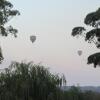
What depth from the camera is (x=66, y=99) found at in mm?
33000

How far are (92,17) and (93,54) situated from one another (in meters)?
2.95

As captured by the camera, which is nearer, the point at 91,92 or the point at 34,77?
the point at 34,77

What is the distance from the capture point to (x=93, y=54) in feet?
121

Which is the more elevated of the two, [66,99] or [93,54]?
[93,54]

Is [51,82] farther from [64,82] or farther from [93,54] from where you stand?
[93,54]

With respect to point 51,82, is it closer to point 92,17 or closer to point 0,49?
point 0,49

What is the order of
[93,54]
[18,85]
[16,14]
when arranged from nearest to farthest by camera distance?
[18,85] < [16,14] < [93,54]

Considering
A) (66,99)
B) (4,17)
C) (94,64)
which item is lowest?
(66,99)

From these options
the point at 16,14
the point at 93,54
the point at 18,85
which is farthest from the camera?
the point at 93,54

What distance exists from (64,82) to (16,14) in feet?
20.4

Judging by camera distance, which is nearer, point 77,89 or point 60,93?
Result: point 60,93

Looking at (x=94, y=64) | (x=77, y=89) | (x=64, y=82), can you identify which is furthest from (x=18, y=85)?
(x=94, y=64)

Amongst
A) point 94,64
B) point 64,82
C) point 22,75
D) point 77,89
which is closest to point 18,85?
point 22,75

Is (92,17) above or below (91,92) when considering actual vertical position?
above
